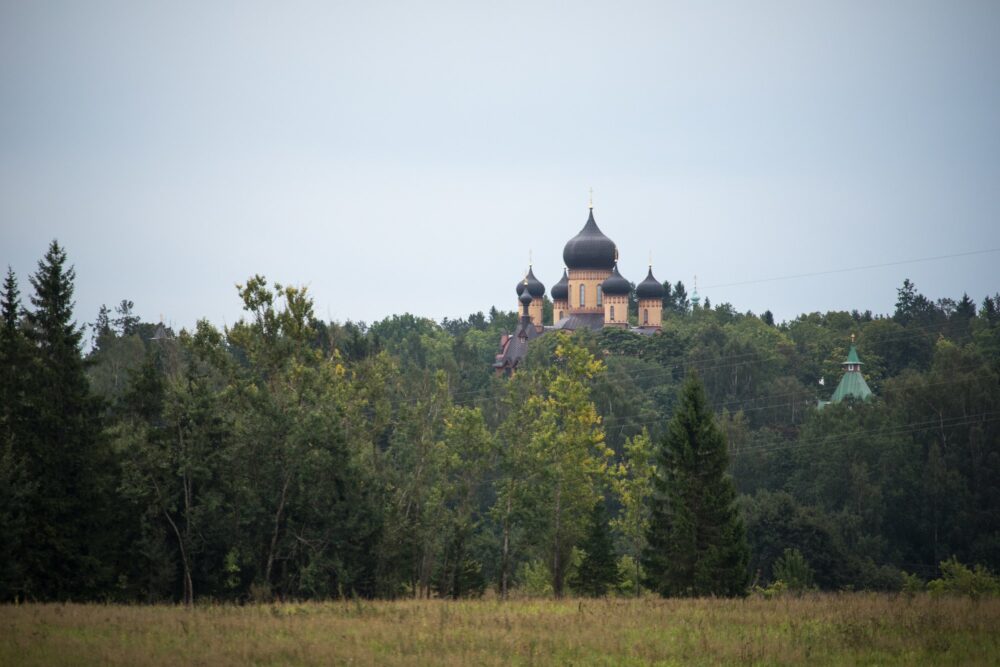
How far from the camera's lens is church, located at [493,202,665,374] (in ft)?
443

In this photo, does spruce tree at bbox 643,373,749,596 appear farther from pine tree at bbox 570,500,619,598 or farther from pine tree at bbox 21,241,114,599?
pine tree at bbox 21,241,114,599

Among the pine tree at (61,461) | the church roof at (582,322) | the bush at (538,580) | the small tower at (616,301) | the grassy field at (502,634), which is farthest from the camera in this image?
the small tower at (616,301)

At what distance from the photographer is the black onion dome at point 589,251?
13838cm

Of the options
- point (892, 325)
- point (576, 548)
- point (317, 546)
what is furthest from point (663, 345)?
point (317, 546)

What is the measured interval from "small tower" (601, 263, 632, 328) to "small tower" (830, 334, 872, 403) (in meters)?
24.9

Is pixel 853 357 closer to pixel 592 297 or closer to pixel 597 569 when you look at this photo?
pixel 592 297

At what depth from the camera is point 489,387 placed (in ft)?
392

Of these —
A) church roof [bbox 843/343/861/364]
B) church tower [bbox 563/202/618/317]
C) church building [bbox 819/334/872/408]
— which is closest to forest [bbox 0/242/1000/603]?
church building [bbox 819/334/872/408]

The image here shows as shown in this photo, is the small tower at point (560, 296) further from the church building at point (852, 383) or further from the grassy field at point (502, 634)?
the grassy field at point (502, 634)

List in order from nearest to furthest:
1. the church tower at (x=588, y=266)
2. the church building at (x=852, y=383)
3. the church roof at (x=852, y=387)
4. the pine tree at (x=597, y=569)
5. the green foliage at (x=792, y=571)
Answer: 1. the pine tree at (x=597, y=569)
2. the green foliage at (x=792, y=571)
3. the church building at (x=852, y=383)
4. the church roof at (x=852, y=387)
5. the church tower at (x=588, y=266)

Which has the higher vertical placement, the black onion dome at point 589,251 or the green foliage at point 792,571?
the black onion dome at point 589,251

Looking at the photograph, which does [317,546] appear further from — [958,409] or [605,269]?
[605,269]

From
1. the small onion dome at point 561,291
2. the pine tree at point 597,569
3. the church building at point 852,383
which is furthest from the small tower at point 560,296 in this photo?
the pine tree at point 597,569

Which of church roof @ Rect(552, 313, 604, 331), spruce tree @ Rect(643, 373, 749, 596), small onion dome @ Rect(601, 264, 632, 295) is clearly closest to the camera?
spruce tree @ Rect(643, 373, 749, 596)
